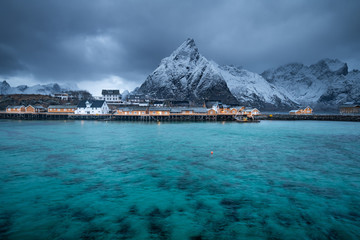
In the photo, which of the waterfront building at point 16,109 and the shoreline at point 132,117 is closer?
the shoreline at point 132,117

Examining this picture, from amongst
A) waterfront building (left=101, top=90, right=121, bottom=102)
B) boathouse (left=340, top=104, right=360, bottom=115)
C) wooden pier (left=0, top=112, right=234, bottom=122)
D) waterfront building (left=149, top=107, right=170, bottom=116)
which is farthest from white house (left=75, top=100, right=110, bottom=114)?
Result: boathouse (left=340, top=104, right=360, bottom=115)

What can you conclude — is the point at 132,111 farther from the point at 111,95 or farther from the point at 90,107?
the point at 111,95

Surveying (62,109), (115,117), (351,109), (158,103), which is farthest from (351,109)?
(62,109)

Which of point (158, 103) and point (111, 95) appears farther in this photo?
point (158, 103)

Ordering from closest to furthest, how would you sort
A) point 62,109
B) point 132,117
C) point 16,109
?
1. point 132,117
2. point 62,109
3. point 16,109

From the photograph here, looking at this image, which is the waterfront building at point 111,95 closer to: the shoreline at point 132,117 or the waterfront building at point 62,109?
the waterfront building at point 62,109

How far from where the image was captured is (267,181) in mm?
16844

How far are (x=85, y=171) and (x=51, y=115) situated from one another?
9978 cm

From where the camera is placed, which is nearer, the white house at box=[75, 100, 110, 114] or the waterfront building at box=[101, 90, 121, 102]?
the white house at box=[75, 100, 110, 114]

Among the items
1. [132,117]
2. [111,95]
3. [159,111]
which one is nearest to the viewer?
[132,117]

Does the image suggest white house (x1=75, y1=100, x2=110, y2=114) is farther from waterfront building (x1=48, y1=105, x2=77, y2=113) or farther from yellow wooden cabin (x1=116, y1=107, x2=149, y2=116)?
yellow wooden cabin (x1=116, y1=107, x2=149, y2=116)

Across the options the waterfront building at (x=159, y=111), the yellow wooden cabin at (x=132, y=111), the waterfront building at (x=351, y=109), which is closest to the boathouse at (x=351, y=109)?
the waterfront building at (x=351, y=109)

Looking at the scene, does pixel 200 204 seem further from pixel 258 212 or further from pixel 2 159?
pixel 2 159

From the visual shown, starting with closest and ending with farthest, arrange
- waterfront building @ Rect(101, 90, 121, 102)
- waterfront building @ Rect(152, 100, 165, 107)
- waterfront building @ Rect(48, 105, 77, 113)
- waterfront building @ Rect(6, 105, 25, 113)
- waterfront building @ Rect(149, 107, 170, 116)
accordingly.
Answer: waterfront building @ Rect(149, 107, 170, 116) → waterfront building @ Rect(48, 105, 77, 113) → waterfront building @ Rect(6, 105, 25, 113) → waterfront building @ Rect(152, 100, 165, 107) → waterfront building @ Rect(101, 90, 121, 102)
